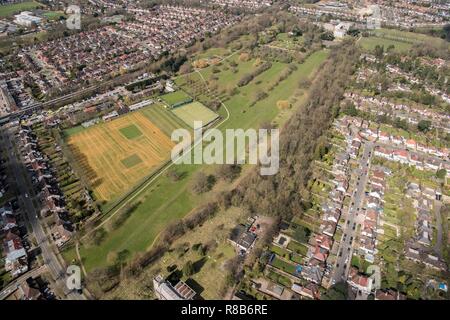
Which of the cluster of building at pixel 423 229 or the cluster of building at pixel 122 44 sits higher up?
the cluster of building at pixel 122 44

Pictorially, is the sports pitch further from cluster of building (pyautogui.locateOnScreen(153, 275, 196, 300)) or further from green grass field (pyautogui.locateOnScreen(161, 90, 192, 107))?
cluster of building (pyautogui.locateOnScreen(153, 275, 196, 300))

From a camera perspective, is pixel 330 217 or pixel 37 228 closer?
pixel 37 228

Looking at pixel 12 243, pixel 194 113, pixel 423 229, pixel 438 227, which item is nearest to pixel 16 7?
pixel 194 113

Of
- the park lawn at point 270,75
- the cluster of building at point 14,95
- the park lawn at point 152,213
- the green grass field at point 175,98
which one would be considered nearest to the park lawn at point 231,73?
the park lawn at point 270,75

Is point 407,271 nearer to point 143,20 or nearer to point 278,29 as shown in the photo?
point 278,29

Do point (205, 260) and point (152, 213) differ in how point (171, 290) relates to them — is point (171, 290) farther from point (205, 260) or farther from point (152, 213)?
point (152, 213)

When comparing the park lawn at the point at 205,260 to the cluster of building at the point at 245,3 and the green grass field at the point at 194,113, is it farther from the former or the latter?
the cluster of building at the point at 245,3

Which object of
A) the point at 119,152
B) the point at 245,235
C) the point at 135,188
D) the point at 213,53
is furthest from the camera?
the point at 213,53
